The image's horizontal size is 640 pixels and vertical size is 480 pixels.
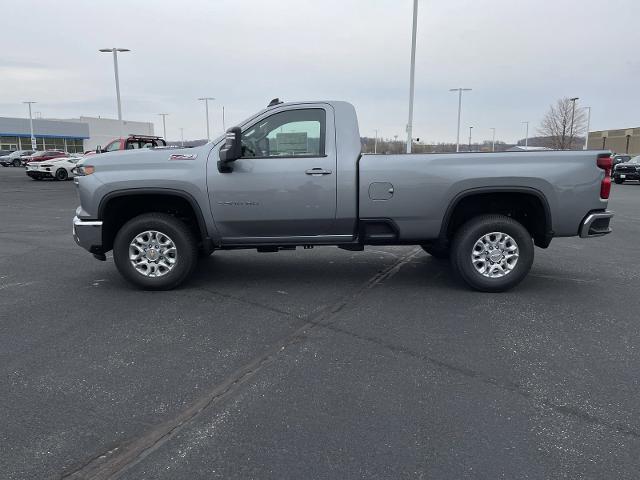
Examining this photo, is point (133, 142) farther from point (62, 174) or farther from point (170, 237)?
point (170, 237)

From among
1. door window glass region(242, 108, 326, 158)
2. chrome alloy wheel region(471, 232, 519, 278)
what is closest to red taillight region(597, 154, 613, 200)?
chrome alloy wheel region(471, 232, 519, 278)

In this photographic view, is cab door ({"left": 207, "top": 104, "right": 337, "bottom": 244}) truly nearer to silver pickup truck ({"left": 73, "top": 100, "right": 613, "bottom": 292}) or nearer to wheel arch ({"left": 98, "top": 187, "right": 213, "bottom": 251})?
silver pickup truck ({"left": 73, "top": 100, "right": 613, "bottom": 292})

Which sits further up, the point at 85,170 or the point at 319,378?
the point at 85,170

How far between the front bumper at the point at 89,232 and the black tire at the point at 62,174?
25135mm

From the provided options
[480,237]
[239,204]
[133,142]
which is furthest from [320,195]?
[133,142]

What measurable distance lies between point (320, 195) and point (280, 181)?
1.52 feet

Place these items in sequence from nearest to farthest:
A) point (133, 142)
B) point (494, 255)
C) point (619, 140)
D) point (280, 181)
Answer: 1. point (280, 181)
2. point (494, 255)
3. point (133, 142)
4. point (619, 140)

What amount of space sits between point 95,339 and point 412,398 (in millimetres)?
2758

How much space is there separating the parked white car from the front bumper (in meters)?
24.4

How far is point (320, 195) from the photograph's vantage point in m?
5.39

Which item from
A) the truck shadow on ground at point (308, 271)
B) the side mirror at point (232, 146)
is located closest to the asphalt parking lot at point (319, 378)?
the truck shadow on ground at point (308, 271)

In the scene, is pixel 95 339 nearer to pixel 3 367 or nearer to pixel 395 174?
pixel 3 367

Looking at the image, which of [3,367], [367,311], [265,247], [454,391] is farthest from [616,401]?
[3,367]

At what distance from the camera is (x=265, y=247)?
5711mm
